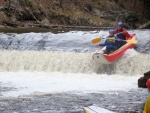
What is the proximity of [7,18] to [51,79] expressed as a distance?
1787cm

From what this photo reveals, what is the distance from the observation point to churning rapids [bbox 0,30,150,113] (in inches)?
320

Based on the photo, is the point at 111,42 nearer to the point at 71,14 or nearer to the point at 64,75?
the point at 64,75

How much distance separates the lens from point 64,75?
41.6ft

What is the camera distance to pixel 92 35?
17.2m

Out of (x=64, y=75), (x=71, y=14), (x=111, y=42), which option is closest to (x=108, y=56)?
(x=111, y=42)

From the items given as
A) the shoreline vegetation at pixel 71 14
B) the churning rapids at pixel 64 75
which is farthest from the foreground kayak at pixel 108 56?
the shoreline vegetation at pixel 71 14

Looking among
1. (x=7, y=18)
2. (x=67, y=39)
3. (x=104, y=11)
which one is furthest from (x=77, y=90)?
(x=104, y=11)

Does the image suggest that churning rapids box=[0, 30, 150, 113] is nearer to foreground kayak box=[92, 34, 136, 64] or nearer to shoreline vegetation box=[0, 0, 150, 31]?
foreground kayak box=[92, 34, 136, 64]

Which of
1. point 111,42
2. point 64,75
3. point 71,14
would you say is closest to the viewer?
point 64,75

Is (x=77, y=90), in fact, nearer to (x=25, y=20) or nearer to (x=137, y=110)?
(x=137, y=110)

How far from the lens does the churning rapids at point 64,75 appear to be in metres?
8.13

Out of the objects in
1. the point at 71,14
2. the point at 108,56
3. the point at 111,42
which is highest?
the point at 71,14

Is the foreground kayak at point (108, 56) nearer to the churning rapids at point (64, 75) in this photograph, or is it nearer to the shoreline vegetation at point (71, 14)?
the churning rapids at point (64, 75)

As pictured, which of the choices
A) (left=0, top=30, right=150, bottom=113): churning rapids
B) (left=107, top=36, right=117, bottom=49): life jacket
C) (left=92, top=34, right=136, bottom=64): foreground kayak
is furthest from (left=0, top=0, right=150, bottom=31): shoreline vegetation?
(left=92, top=34, right=136, bottom=64): foreground kayak
